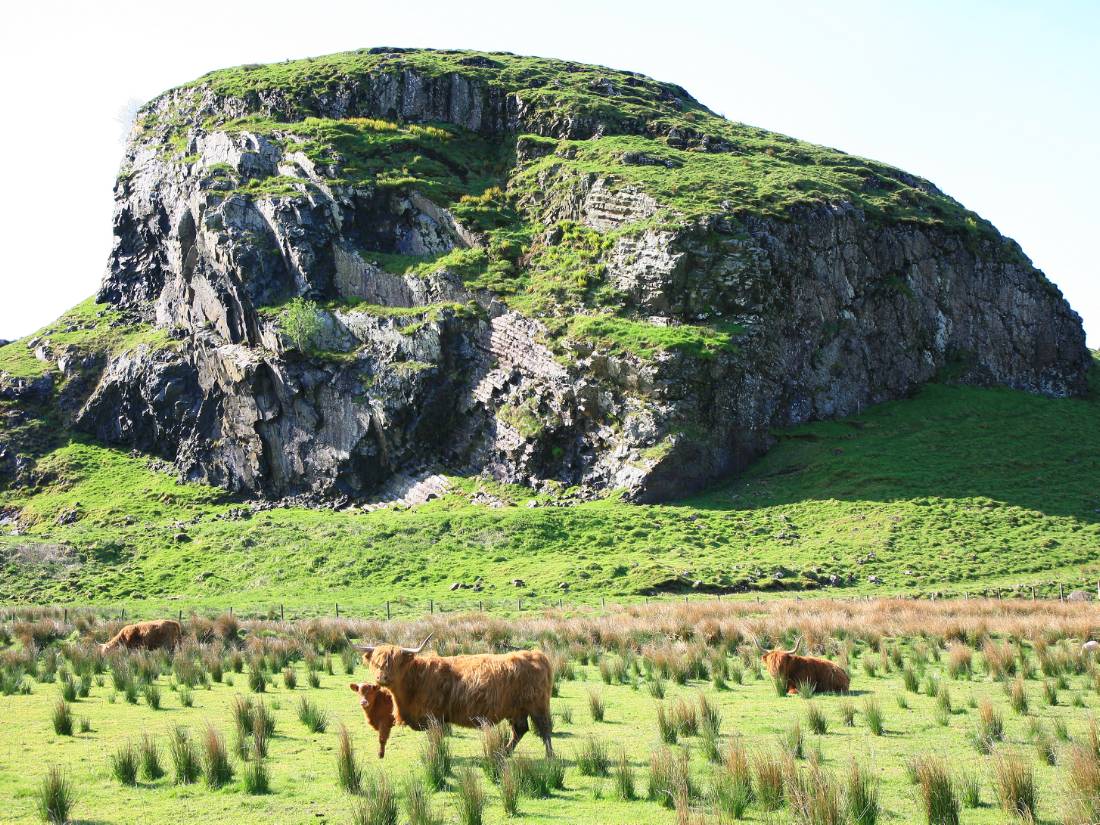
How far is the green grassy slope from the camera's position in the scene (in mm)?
41438

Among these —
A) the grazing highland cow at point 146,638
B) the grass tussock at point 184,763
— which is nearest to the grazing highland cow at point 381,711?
the grass tussock at point 184,763

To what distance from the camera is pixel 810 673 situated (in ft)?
53.8

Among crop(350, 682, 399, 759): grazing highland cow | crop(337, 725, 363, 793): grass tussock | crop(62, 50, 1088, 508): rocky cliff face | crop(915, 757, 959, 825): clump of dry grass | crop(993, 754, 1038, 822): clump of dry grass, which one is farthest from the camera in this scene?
crop(62, 50, 1088, 508): rocky cliff face

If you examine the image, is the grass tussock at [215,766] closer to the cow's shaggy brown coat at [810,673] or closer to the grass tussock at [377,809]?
the grass tussock at [377,809]

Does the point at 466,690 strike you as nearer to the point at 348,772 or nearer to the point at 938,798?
the point at 348,772

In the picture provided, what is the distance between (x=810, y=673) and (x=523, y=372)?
150ft

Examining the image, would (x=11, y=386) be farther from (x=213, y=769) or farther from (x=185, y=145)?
(x=213, y=769)

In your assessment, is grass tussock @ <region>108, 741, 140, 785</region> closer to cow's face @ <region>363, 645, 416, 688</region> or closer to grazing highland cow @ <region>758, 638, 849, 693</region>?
cow's face @ <region>363, 645, 416, 688</region>

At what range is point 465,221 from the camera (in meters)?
72.2

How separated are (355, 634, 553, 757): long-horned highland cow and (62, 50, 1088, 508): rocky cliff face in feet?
141

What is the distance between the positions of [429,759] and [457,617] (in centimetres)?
1777

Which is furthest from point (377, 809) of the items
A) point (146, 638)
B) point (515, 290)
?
point (515, 290)

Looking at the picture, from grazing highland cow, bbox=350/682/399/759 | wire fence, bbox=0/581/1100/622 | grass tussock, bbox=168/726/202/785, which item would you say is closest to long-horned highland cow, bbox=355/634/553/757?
grazing highland cow, bbox=350/682/399/759

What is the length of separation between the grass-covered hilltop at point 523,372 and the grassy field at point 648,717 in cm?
1489
